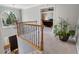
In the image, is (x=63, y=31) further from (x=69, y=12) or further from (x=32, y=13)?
(x=32, y=13)

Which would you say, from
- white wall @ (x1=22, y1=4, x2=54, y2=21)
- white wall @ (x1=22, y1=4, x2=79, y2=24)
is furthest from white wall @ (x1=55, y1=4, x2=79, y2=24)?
white wall @ (x1=22, y1=4, x2=54, y2=21)

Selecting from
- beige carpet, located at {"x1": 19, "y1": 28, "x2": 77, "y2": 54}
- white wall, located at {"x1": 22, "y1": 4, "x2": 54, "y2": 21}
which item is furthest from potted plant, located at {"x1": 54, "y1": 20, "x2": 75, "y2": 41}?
white wall, located at {"x1": 22, "y1": 4, "x2": 54, "y2": 21}

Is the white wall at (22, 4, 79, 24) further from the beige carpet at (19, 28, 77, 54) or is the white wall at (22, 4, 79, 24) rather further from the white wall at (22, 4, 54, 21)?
the beige carpet at (19, 28, 77, 54)

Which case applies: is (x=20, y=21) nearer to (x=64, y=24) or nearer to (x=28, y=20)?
(x=28, y=20)

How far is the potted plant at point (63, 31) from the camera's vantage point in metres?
1.31

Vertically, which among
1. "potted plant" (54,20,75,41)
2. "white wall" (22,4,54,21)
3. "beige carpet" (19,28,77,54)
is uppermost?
"white wall" (22,4,54,21)

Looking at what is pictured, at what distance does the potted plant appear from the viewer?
1306 millimetres

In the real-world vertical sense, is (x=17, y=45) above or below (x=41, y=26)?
below

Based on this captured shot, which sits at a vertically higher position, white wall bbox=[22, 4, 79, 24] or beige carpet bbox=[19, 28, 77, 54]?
white wall bbox=[22, 4, 79, 24]

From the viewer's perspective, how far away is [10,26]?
1320mm

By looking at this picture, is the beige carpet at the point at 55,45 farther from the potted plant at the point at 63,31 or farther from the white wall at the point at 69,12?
the white wall at the point at 69,12
